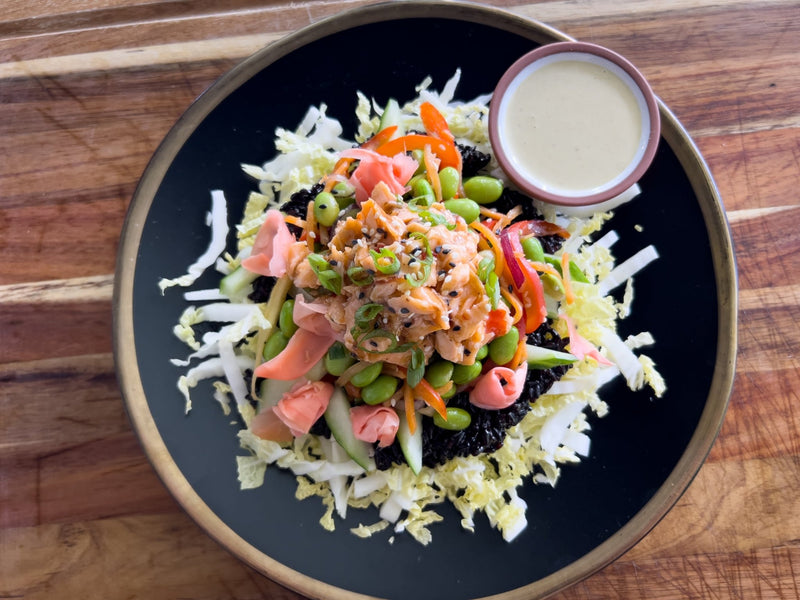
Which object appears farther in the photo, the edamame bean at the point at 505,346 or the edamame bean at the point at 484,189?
the edamame bean at the point at 484,189

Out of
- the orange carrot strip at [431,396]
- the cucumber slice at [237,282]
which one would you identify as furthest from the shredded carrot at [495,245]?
the cucumber slice at [237,282]

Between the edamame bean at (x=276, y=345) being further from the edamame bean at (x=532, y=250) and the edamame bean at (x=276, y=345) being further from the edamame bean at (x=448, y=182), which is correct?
the edamame bean at (x=532, y=250)

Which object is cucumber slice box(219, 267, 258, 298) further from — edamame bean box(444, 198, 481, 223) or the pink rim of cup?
the pink rim of cup

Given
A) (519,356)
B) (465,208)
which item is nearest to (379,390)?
(519,356)

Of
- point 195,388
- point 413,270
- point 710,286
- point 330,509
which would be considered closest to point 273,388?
point 195,388

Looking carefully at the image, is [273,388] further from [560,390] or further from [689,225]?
[689,225]

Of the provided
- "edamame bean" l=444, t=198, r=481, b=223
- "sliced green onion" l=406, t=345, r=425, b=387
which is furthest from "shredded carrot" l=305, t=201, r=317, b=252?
"sliced green onion" l=406, t=345, r=425, b=387
